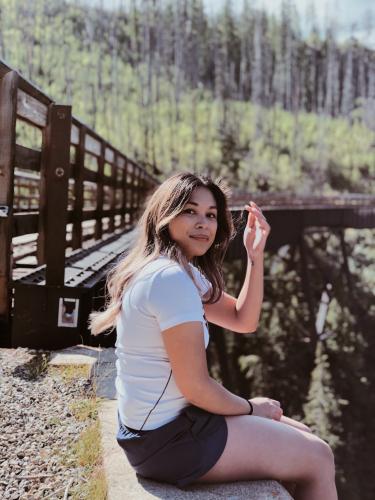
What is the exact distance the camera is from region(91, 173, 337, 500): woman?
6.76 ft

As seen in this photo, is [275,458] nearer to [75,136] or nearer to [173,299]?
[173,299]

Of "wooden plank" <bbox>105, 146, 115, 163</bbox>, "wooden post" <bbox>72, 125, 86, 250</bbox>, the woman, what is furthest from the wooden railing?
"wooden plank" <bbox>105, 146, 115, 163</bbox>

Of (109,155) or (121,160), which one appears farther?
(121,160)

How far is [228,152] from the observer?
4797 centimetres

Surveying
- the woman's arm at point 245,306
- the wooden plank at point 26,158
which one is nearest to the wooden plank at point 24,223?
the wooden plank at point 26,158

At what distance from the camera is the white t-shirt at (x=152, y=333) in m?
2.05

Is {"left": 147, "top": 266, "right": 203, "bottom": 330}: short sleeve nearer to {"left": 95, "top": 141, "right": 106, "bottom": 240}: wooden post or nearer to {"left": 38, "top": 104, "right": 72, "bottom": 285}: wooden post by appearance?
{"left": 38, "top": 104, "right": 72, "bottom": 285}: wooden post

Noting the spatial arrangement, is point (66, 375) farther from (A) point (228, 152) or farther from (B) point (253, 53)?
(B) point (253, 53)

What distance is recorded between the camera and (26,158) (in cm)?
440

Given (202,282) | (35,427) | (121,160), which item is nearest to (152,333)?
(202,282)

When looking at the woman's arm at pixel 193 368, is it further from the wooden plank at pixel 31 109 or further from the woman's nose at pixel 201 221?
the wooden plank at pixel 31 109

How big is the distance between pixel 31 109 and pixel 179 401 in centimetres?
277

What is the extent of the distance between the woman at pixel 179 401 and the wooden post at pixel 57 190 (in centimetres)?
204

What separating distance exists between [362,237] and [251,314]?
3830 cm
